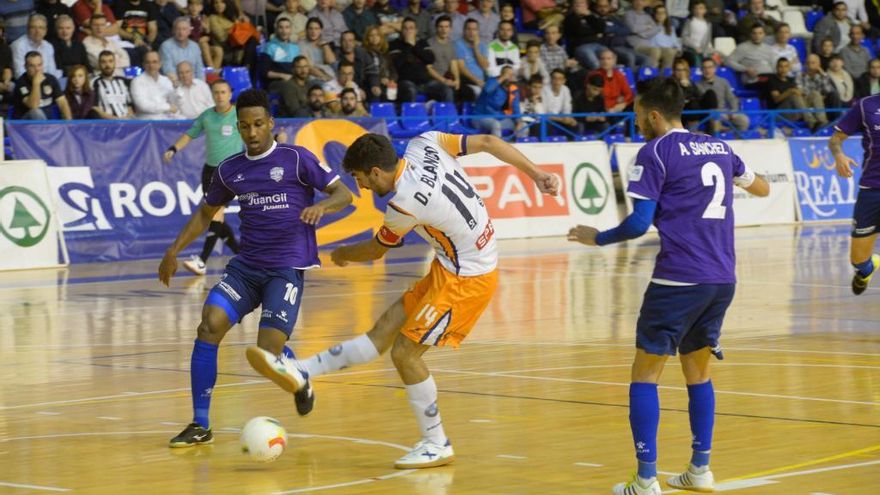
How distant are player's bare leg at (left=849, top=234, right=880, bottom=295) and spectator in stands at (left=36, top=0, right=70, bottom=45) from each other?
44.8ft

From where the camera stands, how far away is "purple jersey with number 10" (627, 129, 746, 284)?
23.8 ft

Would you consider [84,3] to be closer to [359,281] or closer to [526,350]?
[359,281]

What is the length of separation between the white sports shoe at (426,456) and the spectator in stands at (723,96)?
2322 centimetres

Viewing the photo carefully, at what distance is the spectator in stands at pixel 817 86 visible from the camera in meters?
32.1

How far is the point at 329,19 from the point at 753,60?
10606 mm

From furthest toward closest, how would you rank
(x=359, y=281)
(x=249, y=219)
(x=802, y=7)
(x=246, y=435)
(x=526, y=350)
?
(x=802, y=7)
(x=359, y=281)
(x=526, y=350)
(x=249, y=219)
(x=246, y=435)

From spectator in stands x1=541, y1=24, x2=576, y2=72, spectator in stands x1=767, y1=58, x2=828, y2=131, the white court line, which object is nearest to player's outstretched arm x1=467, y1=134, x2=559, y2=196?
the white court line

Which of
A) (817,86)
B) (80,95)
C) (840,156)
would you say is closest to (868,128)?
(840,156)

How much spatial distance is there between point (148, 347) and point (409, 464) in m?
6.02

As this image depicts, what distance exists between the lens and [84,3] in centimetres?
2425

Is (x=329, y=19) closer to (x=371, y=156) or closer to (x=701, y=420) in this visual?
(x=371, y=156)

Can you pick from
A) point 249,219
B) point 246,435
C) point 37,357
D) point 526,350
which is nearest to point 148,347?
point 37,357

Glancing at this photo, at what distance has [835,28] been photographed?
1369 inches

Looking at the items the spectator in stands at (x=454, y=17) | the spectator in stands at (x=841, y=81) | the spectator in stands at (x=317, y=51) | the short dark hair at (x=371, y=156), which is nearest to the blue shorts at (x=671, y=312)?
the short dark hair at (x=371, y=156)
